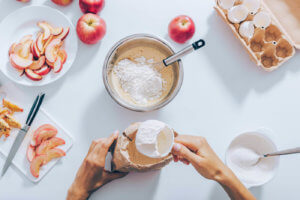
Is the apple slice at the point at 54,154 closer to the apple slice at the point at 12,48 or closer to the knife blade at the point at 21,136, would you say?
the knife blade at the point at 21,136

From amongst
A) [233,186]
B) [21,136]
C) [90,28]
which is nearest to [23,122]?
[21,136]

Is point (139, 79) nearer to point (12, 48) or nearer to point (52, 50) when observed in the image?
point (52, 50)

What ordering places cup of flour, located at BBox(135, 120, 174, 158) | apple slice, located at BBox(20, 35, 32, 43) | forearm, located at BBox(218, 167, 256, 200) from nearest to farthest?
cup of flour, located at BBox(135, 120, 174, 158) → forearm, located at BBox(218, 167, 256, 200) → apple slice, located at BBox(20, 35, 32, 43)

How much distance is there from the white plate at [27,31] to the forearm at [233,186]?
637 millimetres

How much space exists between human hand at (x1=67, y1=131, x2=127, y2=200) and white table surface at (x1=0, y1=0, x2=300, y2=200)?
0.05 meters

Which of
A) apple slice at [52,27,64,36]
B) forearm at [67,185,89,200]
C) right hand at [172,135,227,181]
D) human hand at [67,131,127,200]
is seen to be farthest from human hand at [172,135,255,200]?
apple slice at [52,27,64,36]

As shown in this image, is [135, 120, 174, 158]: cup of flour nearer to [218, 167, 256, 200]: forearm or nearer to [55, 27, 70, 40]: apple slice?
[218, 167, 256, 200]: forearm

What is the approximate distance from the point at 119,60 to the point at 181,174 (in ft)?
1.52

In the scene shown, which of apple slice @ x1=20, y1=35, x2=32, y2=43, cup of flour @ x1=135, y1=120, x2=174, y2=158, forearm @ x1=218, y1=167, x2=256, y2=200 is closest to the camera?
cup of flour @ x1=135, y1=120, x2=174, y2=158

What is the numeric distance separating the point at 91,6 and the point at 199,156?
2.07 feet

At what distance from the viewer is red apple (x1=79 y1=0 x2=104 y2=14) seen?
1.08 meters

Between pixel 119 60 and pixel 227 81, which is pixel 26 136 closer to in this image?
pixel 119 60

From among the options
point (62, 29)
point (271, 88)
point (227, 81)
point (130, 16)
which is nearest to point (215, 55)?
point (227, 81)

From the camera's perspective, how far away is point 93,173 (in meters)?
1.03
